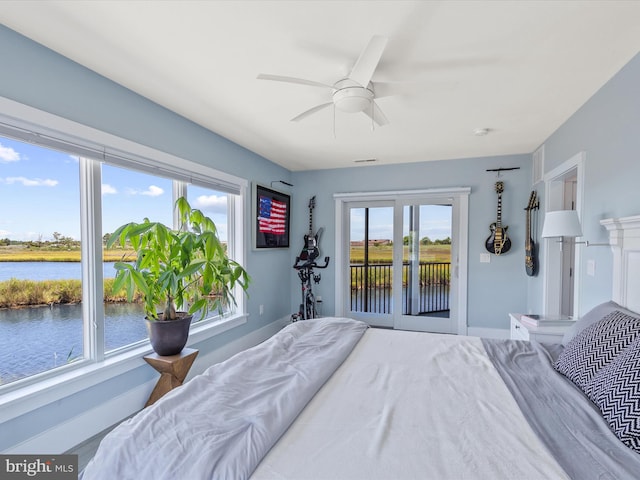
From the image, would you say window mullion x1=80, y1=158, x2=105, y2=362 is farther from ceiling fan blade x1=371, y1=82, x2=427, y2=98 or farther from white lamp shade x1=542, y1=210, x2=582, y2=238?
white lamp shade x1=542, y1=210, x2=582, y2=238

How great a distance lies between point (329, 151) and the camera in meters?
3.67

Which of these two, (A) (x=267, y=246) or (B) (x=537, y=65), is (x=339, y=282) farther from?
(B) (x=537, y=65)

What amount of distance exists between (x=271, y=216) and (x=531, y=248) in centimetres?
321

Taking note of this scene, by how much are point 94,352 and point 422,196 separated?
12.9ft

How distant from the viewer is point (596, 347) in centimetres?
134

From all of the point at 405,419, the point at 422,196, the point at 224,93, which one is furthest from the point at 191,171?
the point at 422,196

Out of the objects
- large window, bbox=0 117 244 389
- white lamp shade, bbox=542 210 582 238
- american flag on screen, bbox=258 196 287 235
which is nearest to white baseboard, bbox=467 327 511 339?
white lamp shade, bbox=542 210 582 238

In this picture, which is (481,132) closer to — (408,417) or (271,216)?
(271,216)

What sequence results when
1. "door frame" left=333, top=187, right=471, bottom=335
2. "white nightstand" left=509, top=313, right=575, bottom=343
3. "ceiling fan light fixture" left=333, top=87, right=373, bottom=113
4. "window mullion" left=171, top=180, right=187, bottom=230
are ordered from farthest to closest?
"door frame" left=333, top=187, right=471, bottom=335
"window mullion" left=171, top=180, right=187, bottom=230
"white nightstand" left=509, top=313, right=575, bottom=343
"ceiling fan light fixture" left=333, top=87, right=373, bottom=113

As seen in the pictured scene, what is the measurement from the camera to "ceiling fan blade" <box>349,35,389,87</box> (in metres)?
1.38

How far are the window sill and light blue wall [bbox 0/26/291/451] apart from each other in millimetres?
47

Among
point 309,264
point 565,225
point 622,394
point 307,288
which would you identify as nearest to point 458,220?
point 565,225

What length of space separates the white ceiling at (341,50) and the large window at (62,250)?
57cm

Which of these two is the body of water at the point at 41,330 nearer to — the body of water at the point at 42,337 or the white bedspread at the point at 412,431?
the body of water at the point at 42,337
